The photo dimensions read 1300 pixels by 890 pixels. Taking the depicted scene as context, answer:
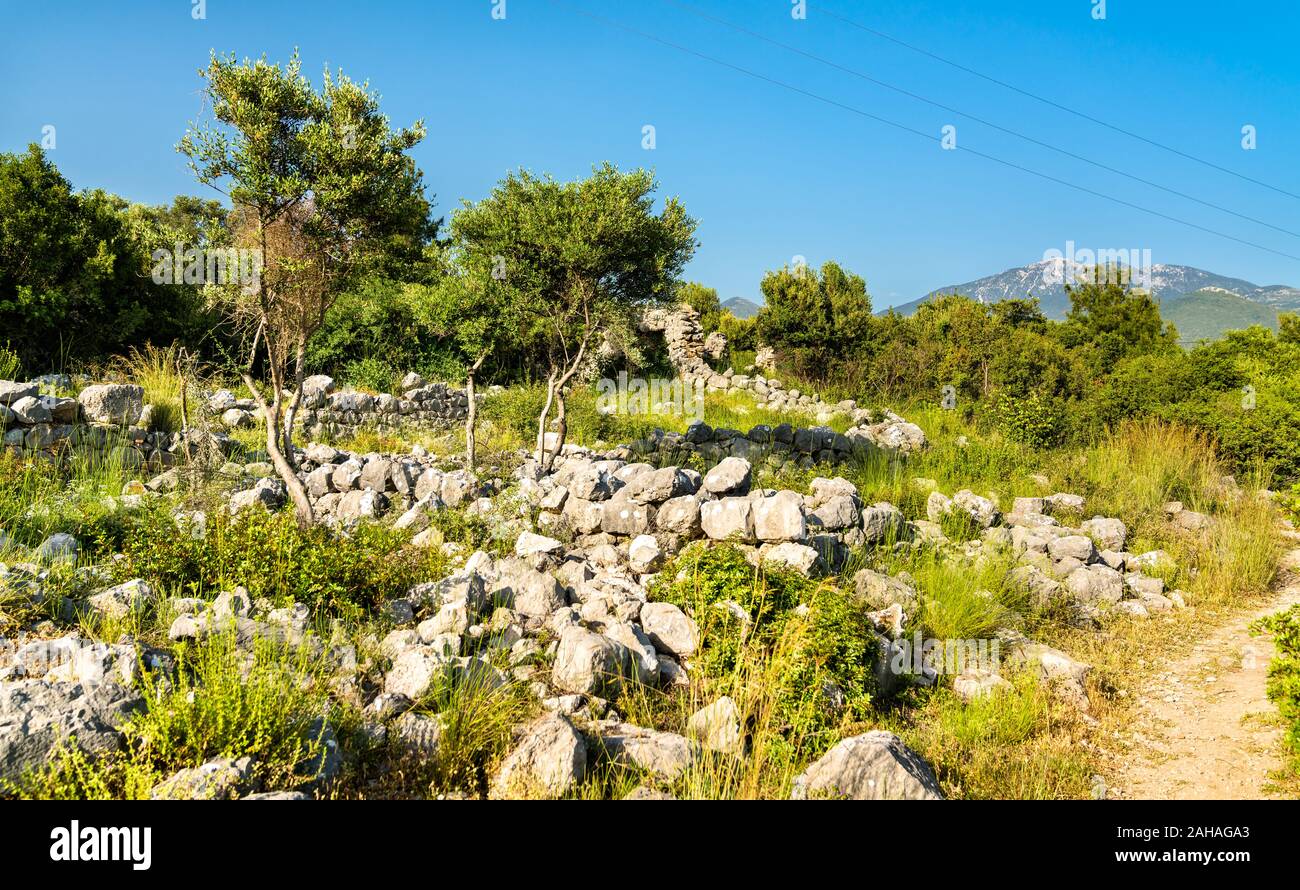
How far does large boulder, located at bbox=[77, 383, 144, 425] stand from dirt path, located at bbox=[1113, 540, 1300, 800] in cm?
1266

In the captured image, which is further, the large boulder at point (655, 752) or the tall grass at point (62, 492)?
the tall grass at point (62, 492)

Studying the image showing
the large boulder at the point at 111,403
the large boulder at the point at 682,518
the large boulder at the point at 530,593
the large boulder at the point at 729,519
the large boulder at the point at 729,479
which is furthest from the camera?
the large boulder at the point at 111,403

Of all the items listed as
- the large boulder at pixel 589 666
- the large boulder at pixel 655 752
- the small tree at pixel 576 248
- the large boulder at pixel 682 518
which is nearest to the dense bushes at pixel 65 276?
the small tree at pixel 576 248

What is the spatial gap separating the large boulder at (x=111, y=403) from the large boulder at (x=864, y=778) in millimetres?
11127

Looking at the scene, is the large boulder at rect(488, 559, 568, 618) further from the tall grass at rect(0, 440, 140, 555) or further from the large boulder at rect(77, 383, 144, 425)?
the large boulder at rect(77, 383, 144, 425)

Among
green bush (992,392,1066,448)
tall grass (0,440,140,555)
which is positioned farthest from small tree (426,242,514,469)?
green bush (992,392,1066,448)

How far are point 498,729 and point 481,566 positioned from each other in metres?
2.58

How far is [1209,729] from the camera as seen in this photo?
18.7 feet

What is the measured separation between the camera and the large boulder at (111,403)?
34.2ft

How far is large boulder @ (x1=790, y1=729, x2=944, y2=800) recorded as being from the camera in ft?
12.3

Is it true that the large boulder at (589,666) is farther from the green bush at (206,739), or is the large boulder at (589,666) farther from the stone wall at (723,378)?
the stone wall at (723,378)

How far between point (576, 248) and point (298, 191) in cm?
355
